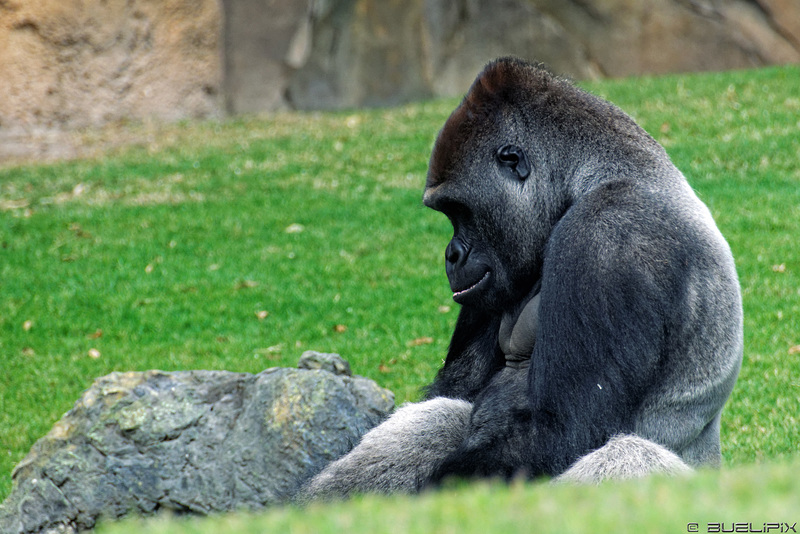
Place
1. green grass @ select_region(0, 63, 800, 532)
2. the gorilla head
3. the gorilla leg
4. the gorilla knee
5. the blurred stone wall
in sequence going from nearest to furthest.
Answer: the gorilla knee
the gorilla head
the gorilla leg
green grass @ select_region(0, 63, 800, 532)
the blurred stone wall

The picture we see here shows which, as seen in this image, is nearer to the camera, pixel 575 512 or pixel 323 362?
pixel 575 512

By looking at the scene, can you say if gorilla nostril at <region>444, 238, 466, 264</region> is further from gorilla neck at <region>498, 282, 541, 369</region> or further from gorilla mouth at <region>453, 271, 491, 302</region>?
gorilla neck at <region>498, 282, 541, 369</region>

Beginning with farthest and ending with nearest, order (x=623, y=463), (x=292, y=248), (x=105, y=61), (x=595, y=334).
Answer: (x=105, y=61), (x=292, y=248), (x=595, y=334), (x=623, y=463)

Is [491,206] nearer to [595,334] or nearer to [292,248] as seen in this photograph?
[595,334]

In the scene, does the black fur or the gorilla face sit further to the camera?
the gorilla face

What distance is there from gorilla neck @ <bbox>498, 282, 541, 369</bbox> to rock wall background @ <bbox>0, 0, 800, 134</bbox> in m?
10.5

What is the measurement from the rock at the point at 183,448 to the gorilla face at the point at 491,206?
1.29 meters

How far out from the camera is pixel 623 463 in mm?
2943

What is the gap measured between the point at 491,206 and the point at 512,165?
17 centimetres

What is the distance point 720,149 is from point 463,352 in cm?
748

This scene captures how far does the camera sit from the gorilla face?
11.6 feet

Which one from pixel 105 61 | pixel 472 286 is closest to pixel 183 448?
pixel 472 286

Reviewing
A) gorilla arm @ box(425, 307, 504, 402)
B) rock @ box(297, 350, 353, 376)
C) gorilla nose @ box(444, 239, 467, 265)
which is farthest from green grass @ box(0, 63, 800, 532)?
gorilla nose @ box(444, 239, 467, 265)

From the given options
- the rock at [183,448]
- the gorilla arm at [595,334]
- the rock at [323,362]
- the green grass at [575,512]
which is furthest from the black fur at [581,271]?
the rock at [323,362]
